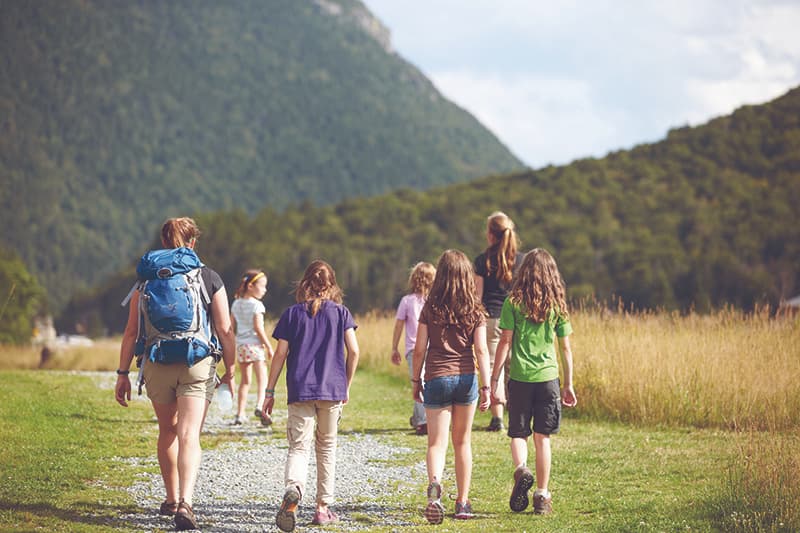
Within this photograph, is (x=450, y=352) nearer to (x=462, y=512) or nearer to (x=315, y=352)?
(x=315, y=352)

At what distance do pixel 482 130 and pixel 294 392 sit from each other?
6938 inches

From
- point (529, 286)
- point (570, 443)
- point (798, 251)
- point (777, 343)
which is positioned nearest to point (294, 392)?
point (529, 286)

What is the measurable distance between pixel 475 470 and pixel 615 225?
60684mm

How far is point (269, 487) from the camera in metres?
8.16

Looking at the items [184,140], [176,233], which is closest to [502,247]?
[176,233]

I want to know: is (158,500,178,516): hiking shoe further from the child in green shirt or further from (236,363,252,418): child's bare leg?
(236,363,252,418): child's bare leg

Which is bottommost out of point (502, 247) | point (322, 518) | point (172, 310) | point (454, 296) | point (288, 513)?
point (322, 518)

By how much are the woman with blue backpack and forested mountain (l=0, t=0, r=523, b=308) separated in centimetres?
13156

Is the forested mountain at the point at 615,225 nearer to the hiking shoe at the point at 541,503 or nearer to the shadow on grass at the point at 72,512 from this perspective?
the hiking shoe at the point at 541,503

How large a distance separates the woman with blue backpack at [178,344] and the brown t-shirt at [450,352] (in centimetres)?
150

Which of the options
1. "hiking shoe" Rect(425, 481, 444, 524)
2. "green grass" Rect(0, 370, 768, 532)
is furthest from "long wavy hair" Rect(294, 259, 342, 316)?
"green grass" Rect(0, 370, 768, 532)

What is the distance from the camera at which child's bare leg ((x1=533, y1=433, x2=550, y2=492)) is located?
711 cm

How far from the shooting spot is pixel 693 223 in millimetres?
63219

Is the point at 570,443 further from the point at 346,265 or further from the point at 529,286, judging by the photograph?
the point at 346,265
